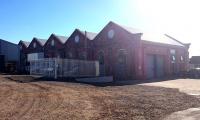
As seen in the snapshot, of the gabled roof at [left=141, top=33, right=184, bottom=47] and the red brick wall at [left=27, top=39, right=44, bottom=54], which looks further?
the red brick wall at [left=27, top=39, right=44, bottom=54]

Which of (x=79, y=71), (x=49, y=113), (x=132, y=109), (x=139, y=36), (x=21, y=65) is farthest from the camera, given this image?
(x=21, y=65)

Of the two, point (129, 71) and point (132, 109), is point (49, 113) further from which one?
point (129, 71)

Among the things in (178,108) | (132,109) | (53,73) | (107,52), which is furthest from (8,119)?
(107,52)

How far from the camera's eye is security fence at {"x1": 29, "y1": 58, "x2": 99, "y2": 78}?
3472cm

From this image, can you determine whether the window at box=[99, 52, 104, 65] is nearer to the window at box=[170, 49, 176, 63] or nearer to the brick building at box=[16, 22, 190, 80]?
the brick building at box=[16, 22, 190, 80]

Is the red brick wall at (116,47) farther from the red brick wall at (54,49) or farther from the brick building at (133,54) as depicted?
the red brick wall at (54,49)

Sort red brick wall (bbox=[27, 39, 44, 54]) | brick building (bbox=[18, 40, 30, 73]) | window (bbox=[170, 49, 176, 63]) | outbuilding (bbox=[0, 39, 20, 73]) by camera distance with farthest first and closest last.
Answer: brick building (bbox=[18, 40, 30, 73]) → outbuilding (bbox=[0, 39, 20, 73]) → red brick wall (bbox=[27, 39, 44, 54]) → window (bbox=[170, 49, 176, 63])

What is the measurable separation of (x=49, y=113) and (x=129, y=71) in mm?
24811

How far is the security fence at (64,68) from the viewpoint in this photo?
1367 inches

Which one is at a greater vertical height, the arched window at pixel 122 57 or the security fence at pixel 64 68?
the arched window at pixel 122 57

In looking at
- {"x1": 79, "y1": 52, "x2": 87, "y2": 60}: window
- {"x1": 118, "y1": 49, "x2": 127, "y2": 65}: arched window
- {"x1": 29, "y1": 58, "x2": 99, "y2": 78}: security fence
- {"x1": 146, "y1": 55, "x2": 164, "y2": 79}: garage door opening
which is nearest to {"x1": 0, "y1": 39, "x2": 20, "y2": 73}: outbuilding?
{"x1": 79, "y1": 52, "x2": 87, "y2": 60}: window

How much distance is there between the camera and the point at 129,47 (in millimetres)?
35250

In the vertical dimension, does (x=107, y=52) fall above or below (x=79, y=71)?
above

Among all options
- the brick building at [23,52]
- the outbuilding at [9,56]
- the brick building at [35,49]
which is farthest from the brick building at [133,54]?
the brick building at [23,52]
